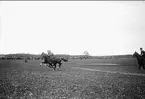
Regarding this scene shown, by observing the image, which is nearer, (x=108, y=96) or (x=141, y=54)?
(x=108, y=96)

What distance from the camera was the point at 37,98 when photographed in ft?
32.3

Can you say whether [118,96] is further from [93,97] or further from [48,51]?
[48,51]

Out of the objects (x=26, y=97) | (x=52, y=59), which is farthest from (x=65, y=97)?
(x=52, y=59)

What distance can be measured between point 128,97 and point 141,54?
64.5 ft

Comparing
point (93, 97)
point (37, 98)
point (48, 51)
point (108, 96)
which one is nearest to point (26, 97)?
point (37, 98)

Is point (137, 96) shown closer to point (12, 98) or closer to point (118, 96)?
point (118, 96)

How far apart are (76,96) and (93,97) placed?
0.89 m

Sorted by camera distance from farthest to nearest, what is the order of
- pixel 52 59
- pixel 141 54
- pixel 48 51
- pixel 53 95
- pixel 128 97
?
pixel 48 51
pixel 52 59
pixel 141 54
pixel 53 95
pixel 128 97

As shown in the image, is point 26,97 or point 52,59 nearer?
point 26,97

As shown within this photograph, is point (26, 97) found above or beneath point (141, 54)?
beneath

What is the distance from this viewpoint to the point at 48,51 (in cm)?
3656

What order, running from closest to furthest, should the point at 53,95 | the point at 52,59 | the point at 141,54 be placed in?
the point at 53,95 < the point at 141,54 < the point at 52,59

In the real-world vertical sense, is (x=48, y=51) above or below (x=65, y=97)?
above

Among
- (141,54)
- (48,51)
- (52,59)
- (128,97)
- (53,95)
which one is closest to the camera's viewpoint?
(128,97)
